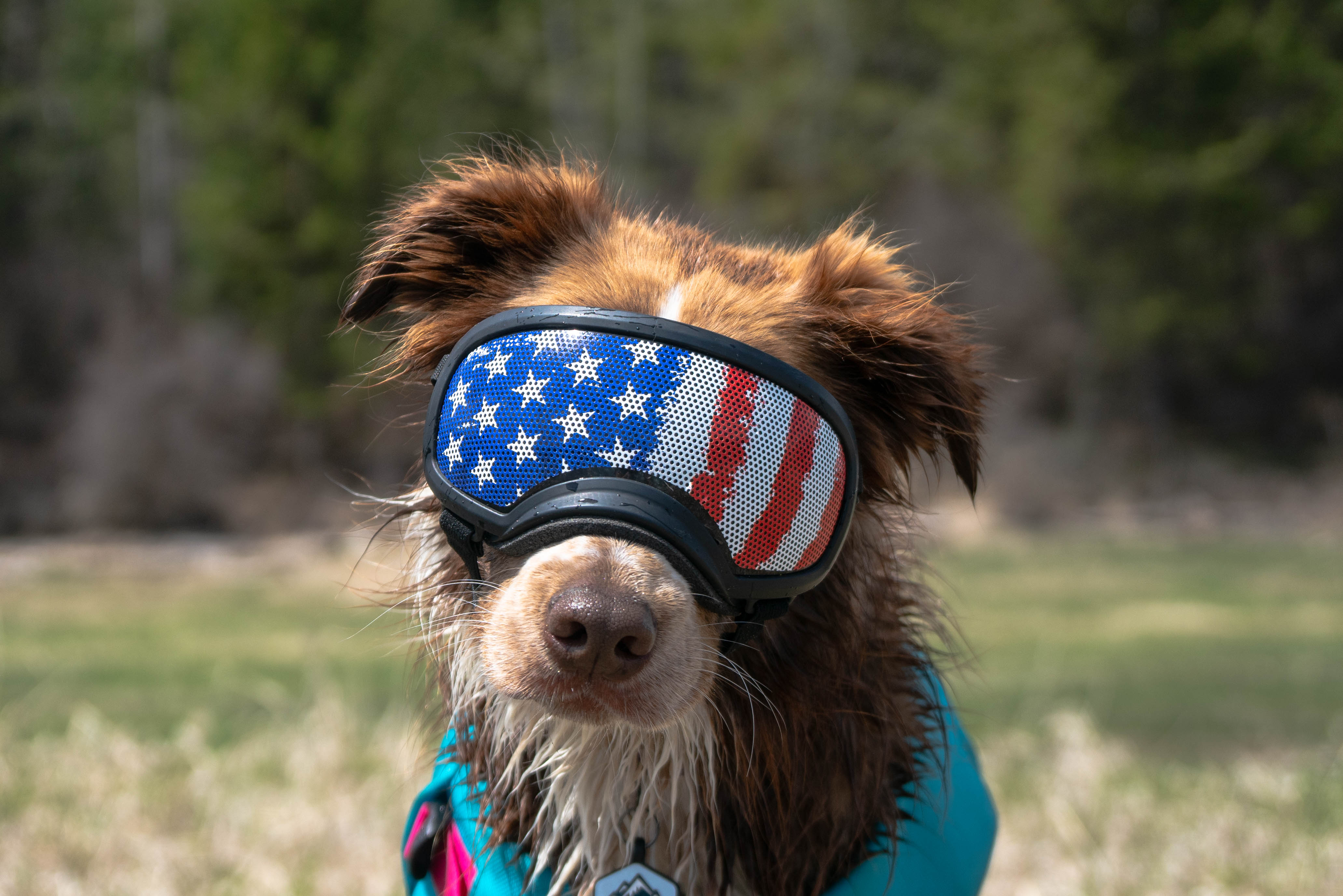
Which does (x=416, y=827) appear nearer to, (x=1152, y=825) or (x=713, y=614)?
(x=713, y=614)

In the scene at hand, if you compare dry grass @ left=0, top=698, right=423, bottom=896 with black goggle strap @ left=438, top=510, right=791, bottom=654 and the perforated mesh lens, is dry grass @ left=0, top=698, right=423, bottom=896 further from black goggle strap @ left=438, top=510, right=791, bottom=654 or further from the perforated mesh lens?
the perforated mesh lens

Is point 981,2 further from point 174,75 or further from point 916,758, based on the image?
point 916,758

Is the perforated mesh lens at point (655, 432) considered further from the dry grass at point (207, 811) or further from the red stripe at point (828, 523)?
the dry grass at point (207, 811)

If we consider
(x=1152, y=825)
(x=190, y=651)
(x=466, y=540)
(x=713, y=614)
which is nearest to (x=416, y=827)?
(x=466, y=540)

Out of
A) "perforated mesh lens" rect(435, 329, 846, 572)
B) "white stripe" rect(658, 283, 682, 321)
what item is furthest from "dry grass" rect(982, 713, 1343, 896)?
"white stripe" rect(658, 283, 682, 321)

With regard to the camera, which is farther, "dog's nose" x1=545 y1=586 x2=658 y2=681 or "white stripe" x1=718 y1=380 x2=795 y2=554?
"white stripe" x1=718 y1=380 x2=795 y2=554

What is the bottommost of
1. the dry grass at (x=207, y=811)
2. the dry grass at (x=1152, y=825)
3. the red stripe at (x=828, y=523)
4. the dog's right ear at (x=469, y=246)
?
the dry grass at (x=207, y=811)

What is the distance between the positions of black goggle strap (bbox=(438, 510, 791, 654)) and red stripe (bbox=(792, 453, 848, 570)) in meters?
0.10

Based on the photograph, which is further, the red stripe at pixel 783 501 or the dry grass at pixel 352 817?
the dry grass at pixel 352 817

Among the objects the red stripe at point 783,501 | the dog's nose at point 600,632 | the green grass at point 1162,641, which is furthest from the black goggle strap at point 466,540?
the green grass at point 1162,641

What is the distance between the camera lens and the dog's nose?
2012mm

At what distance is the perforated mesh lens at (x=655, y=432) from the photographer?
6.95 feet

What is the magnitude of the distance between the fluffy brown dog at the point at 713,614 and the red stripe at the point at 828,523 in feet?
0.77

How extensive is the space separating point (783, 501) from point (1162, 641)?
10.3 metres
